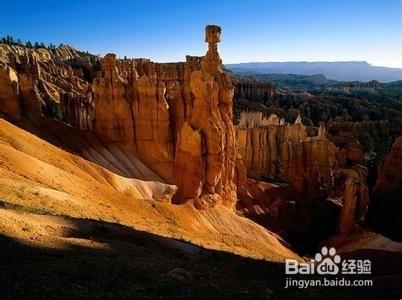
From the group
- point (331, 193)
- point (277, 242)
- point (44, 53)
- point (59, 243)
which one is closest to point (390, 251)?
point (277, 242)

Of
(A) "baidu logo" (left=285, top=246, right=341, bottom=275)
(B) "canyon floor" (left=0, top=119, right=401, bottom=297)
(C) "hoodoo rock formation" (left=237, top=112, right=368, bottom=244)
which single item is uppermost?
(B) "canyon floor" (left=0, top=119, right=401, bottom=297)

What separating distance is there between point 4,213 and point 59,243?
2.72 meters

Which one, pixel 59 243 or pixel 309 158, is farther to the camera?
pixel 309 158

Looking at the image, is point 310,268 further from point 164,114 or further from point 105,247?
point 164,114

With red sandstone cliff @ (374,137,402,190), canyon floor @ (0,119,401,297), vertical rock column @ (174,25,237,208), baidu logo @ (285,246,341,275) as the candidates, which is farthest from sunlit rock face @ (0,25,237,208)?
red sandstone cliff @ (374,137,402,190)

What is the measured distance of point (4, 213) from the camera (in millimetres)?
15484

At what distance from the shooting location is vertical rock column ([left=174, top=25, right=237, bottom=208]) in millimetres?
34531

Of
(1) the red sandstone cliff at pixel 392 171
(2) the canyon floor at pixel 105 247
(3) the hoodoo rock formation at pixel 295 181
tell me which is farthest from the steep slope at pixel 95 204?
(1) the red sandstone cliff at pixel 392 171

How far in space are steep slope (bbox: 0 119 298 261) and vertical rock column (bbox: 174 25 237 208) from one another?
2653 mm

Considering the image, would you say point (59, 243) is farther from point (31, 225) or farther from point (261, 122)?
point (261, 122)

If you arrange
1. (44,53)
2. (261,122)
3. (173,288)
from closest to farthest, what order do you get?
(173,288) → (261,122) → (44,53)

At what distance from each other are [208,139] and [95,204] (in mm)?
12785

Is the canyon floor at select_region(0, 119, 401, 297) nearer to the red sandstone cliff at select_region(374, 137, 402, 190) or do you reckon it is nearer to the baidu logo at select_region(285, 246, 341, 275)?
the baidu logo at select_region(285, 246, 341, 275)

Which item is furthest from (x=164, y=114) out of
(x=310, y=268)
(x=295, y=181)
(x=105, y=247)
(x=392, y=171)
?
(x=105, y=247)
